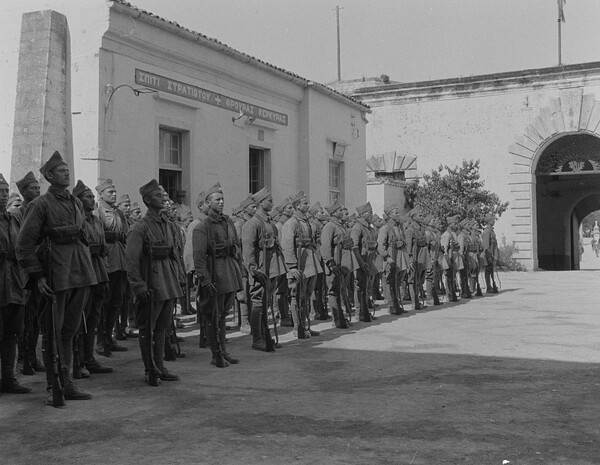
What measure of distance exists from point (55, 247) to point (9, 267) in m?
0.83

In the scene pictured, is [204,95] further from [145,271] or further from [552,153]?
[552,153]

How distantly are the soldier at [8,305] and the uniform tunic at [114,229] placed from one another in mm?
2413

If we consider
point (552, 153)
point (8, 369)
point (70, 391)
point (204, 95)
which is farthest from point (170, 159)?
point (552, 153)

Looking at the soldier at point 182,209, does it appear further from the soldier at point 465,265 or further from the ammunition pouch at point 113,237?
the soldier at point 465,265

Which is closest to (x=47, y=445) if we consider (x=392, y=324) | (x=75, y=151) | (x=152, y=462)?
(x=152, y=462)

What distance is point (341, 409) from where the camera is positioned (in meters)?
6.74

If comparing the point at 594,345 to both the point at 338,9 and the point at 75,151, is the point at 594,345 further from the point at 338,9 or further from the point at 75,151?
Answer: the point at 338,9

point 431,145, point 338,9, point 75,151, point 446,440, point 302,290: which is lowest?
point 446,440

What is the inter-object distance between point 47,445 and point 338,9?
182 ft

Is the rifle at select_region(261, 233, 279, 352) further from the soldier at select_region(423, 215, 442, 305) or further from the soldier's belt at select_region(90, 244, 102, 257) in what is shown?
the soldier at select_region(423, 215, 442, 305)

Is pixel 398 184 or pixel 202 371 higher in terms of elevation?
pixel 398 184

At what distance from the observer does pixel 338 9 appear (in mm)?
58000

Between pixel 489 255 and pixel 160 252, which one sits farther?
pixel 489 255

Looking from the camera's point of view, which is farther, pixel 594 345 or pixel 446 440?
pixel 594 345
